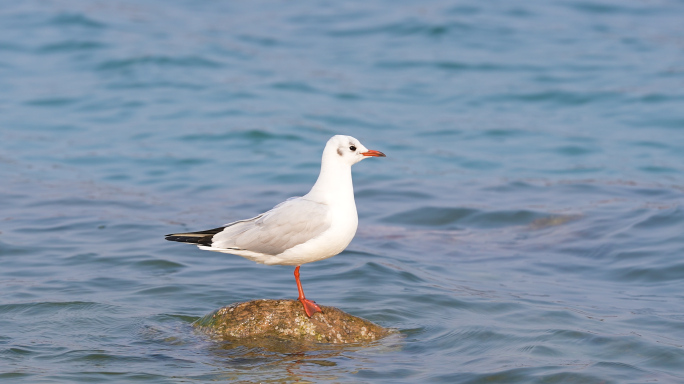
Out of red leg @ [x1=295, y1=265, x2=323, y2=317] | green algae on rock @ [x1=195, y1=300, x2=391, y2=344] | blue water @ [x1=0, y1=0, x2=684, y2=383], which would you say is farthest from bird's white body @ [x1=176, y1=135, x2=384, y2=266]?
blue water @ [x1=0, y1=0, x2=684, y2=383]

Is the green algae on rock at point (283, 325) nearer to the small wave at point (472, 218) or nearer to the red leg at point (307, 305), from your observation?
the red leg at point (307, 305)

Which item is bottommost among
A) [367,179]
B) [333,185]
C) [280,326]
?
[367,179]

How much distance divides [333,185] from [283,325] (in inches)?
46.3

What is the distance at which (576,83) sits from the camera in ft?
59.4

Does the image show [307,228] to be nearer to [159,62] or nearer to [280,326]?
[280,326]

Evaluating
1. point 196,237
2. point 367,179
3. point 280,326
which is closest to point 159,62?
point 367,179

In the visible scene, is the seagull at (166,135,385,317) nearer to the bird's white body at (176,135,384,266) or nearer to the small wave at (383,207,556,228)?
the bird's white body at (176,135,384,266)

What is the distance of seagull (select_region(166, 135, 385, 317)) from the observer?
632 centimetres

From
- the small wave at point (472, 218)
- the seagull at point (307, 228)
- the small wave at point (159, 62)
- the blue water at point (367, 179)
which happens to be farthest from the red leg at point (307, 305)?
the small wave at point (159, 62)

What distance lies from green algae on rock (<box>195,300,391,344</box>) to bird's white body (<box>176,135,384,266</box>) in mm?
431

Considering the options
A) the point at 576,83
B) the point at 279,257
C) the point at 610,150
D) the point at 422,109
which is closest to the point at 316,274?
the point at 279,257

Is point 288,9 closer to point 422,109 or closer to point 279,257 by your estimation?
point 422,109

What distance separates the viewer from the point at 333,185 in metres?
6.51

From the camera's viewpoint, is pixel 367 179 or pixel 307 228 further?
pixel 367 179
